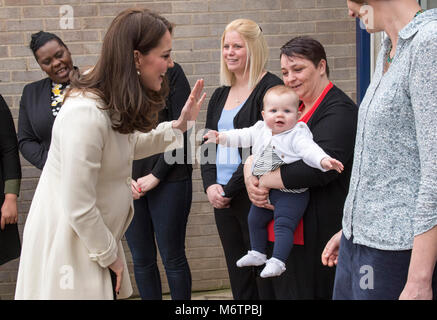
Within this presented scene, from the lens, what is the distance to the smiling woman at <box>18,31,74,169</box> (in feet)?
13.3

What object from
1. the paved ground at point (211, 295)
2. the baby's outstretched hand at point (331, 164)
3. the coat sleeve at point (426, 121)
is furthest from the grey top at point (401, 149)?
the paved ground at point (211, 295)

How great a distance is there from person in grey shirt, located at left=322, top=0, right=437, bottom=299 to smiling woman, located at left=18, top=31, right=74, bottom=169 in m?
2.62

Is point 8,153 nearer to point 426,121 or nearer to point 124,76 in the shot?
point 124,76

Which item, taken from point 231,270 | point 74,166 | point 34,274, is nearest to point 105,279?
point 34,274

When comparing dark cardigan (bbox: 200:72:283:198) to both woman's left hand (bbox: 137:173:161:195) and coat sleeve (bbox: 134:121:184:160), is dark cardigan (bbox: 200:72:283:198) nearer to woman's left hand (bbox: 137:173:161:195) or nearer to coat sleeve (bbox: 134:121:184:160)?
woman's left hand (bbox: 137:173:161:195)

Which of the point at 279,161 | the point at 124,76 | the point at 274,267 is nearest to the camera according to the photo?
the point at 124,76

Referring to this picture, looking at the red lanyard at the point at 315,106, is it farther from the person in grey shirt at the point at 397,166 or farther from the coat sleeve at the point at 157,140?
the person in grey shirt at the point at 397,166

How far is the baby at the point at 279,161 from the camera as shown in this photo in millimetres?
3051

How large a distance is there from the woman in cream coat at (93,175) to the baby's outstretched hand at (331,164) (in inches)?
34.4

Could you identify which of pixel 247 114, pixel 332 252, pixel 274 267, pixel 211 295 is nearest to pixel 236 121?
pixel 247 114

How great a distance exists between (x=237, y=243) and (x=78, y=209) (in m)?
1.74

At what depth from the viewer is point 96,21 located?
4930mm

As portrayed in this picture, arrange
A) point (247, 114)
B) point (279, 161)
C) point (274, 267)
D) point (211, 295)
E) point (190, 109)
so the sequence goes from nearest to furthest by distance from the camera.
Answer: point (190, 109), point (274, 267), point (279, 161), point (247, 114), point (211, 295)

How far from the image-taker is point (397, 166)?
6.18ft
